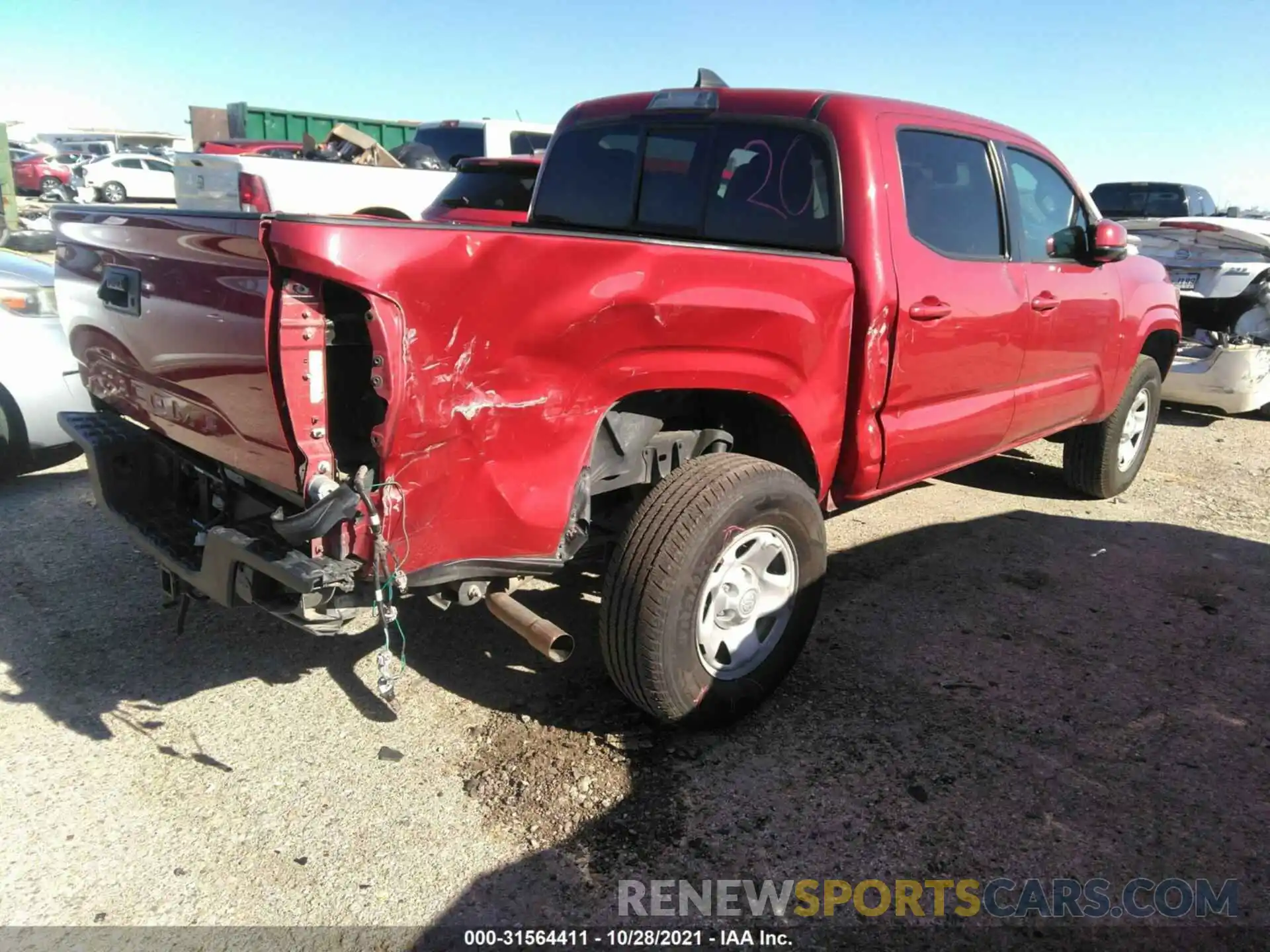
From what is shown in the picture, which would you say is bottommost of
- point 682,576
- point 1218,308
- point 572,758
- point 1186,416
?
point 1186,416

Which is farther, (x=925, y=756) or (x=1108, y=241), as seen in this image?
(x=1108, y=241)

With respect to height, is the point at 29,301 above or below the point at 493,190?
below

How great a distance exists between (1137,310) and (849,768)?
3535mm

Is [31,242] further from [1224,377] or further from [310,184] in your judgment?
[1224,377]

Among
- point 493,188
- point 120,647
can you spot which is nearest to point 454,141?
point 493,188

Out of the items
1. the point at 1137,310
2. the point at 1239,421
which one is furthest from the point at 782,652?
the point at 1239,421

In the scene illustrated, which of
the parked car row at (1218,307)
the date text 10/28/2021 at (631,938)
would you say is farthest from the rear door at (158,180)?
the date text 10/28/2021 at (631,938)

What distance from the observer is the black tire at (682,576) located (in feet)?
9.02

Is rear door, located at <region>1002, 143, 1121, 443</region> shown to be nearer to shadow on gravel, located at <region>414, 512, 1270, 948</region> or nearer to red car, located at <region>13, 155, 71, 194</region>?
shadow on gravel, located at <region>414, 512, 1270, 948</region>

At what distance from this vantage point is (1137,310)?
16.6ft

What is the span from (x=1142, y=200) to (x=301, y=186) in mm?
11368

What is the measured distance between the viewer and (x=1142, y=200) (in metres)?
13.1

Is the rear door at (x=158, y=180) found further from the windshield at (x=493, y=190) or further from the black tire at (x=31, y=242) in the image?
the windshield at (x=493, y=190)

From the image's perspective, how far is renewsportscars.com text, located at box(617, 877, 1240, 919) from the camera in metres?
2.38
